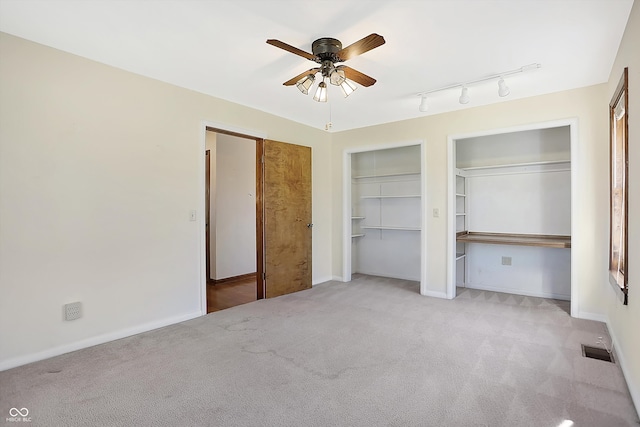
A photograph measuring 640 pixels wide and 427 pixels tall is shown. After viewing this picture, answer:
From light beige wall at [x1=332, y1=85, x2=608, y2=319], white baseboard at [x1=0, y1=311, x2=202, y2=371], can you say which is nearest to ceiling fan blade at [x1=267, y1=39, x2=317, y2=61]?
light beige wall at [x1=332, y1=85, x2=608, y2=319]

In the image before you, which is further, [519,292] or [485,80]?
[519,292]

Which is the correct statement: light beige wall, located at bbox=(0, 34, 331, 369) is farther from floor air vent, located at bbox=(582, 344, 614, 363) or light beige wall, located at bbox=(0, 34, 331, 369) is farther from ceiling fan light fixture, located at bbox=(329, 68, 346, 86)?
floor air vent, located at bbox=(582, 344, 614, 363)

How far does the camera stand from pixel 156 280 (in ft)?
10.4

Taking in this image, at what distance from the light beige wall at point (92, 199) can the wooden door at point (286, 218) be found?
95 centimetres

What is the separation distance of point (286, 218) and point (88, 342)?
2.50 meters

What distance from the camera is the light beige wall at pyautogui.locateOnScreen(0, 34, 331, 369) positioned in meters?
2.38

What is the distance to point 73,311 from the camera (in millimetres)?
2645

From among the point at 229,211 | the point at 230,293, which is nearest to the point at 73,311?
the point at 230,293

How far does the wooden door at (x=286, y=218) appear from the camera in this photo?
4.24 metres

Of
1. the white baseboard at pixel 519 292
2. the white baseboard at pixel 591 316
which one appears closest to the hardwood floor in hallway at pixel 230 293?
the white baseboard at pixel 519 292

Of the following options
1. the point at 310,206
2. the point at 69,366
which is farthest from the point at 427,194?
the point at 69,366

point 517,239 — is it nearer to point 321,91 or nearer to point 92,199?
point 321,91

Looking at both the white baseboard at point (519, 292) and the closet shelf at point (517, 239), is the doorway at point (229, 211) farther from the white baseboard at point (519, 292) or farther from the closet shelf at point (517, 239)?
the white baseboard at point (519, 292)

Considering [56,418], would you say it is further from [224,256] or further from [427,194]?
[427,194]
